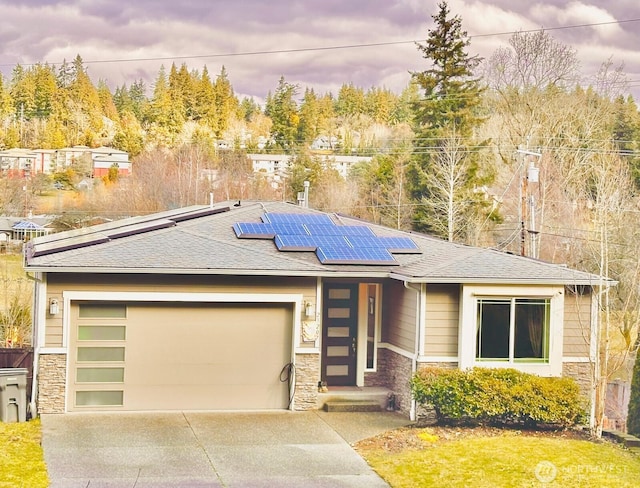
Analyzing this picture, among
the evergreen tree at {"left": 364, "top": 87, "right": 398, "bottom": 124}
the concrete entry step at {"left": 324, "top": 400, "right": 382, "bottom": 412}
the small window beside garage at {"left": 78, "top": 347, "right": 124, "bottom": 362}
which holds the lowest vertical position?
the concrete entry step at {"left": 324, "top": 400, "right": 382, "bottom": 412}

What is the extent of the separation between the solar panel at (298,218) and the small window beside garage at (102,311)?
4.10 meters

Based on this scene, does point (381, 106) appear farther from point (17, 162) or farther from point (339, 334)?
point (339, 334)

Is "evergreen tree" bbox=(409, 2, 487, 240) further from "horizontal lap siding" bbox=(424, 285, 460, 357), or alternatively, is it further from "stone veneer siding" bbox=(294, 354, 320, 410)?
"stone veneer siding" bbox=(294, 354, 320, 410)

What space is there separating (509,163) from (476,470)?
3794 centimetres

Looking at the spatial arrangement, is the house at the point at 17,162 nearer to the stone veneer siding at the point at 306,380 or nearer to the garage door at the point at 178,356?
the garage door at the point at 178,356

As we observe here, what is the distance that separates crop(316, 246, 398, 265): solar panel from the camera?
15.5m

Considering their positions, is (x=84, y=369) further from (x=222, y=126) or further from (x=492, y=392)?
(x=222, y=126)

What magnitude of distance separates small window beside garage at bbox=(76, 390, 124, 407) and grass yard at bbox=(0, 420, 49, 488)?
102 cm

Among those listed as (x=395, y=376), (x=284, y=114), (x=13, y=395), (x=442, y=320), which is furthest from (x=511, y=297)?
(x=284, y=114)

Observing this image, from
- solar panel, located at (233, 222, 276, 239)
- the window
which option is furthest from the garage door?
the window

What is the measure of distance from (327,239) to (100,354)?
5.04 m

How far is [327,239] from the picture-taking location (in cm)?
1680

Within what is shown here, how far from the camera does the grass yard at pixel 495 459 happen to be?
36.0 feet

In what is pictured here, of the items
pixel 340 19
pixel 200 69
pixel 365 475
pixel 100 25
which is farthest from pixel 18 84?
pixel 365 475
